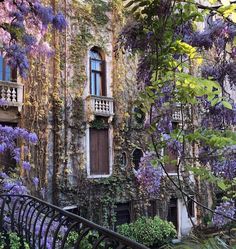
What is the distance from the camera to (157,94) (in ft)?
8.48

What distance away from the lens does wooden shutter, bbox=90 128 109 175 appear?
12.6m

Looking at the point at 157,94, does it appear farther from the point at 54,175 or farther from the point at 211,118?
the point at 54,175

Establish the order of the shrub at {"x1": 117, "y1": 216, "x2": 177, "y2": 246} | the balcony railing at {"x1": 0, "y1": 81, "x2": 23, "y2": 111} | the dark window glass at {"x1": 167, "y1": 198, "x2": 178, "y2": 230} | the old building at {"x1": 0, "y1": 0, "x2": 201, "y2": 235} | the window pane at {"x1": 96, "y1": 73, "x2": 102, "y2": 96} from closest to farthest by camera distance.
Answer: the balcony railing at {"x1": 0, "y1": 81, "x2": 23, "y2": 111}
the old building at {"x1": 0, "y1": 0, "x2": 201, "y2": 235}
the shrub at {"x1": 117, "y1": 216, "x2": 177, "y2": 246}
the window pane at {"x1": 96, "y1": 73, "x2": 102, "y2": 96}
the dark window glass at {"x1": 167, "y1": 198, "x2": 178, "y2": 230}

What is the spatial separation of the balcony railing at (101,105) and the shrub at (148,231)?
3.85m

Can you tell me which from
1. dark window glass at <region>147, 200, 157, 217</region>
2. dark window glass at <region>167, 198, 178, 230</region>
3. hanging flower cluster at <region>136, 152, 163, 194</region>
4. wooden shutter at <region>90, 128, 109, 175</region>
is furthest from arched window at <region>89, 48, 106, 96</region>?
dark window glass at <region>167, 198, 178, 230</region>

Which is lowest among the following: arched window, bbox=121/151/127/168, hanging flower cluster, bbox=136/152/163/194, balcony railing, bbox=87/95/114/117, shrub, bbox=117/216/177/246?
shrub, bbox=117/216/177/246

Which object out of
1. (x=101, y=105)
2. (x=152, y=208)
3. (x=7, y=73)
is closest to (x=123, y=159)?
(x=101, y=105)

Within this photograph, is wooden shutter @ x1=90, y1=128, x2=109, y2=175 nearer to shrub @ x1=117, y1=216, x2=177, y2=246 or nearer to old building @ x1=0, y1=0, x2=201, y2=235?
old building @ x1=0, y1=0, x2=201, y2=235

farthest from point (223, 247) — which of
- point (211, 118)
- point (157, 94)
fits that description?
point (211, 118)

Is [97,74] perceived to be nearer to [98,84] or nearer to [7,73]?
[98,84]

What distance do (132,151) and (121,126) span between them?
1.06 meters

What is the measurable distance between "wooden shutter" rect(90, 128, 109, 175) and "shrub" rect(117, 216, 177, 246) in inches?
78.8

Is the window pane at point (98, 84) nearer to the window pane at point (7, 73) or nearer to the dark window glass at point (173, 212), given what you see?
the window pane at point (7, 73)

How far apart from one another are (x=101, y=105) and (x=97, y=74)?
3.97 ft
